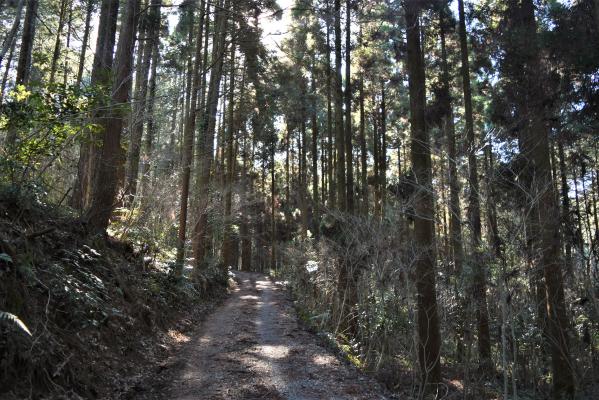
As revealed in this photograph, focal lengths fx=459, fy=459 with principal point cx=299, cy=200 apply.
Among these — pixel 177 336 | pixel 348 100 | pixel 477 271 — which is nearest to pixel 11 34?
pixel 177 336

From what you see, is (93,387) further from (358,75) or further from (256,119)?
(256,119)

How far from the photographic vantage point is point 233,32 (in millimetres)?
16703

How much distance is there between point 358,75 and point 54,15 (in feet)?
39.8

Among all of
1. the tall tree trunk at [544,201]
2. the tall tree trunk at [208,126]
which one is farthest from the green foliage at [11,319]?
the tall tree trunk at [208,126]

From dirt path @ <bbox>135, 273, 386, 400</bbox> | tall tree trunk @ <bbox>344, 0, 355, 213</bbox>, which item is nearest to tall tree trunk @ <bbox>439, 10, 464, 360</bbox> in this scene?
tall tree trunk @ <bbox>344, 0, 355, 213</bbox>

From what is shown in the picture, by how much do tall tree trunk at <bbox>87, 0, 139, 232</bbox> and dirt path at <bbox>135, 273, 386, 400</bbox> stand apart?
124 inches

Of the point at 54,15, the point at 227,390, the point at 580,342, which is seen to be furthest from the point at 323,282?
the point at 54,15

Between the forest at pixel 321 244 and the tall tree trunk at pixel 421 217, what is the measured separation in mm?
43

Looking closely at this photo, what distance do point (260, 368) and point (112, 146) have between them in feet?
18.3

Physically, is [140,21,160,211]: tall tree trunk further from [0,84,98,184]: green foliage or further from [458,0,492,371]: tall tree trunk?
[458,0,492,371]: tall tree trunk

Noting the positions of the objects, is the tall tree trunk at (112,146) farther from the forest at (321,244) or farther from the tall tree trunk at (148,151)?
the tall tree trunk at (148,151)

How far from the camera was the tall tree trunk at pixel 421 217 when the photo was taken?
8.64m

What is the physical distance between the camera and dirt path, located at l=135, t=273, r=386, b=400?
6113 millimetres

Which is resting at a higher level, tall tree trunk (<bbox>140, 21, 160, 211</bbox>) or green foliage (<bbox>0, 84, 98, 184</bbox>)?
tall tree trunk (<bbox>140, 21, 160, 211</bbox>)
